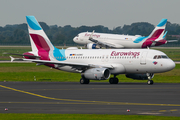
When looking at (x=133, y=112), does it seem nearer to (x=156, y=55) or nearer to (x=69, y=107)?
(x=69, y=107)

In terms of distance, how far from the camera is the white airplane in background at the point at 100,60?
147ft

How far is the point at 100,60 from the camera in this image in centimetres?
4831

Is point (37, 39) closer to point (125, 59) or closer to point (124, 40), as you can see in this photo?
point (125, 59)

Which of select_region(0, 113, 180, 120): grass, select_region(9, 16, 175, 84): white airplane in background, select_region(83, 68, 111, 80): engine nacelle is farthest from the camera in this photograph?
select_region(9, 16, 175, 84): white airplane in background

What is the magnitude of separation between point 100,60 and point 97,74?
4064 mm

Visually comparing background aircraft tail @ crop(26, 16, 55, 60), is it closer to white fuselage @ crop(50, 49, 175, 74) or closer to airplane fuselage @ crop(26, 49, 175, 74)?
airplane fuselage @ crop(26, 49, 175, 74)

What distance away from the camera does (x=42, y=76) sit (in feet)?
194

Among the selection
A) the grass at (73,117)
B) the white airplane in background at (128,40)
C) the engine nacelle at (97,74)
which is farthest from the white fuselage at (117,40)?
the grass at (73,117)

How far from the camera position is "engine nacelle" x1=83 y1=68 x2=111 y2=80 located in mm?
44312

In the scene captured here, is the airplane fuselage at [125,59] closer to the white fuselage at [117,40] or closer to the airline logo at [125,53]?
the airline logo at [125,53]

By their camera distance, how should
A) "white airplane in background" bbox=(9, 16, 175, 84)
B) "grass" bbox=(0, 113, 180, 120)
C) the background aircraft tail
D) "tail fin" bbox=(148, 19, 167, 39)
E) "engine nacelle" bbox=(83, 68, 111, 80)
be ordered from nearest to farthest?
"grass" bbox=(0, 113, 180, 120)
"engine nacelle" bbox=(83, 68, 111, 80)
"white airplane in background" bbox=(9, 16, 175, 84)
the background aircraft tail
"tail fin" bbox=(148, 19, 167, 39)

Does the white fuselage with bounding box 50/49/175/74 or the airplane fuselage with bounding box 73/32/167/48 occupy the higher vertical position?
the airplane fuselage with bounding box 73/32/167/48

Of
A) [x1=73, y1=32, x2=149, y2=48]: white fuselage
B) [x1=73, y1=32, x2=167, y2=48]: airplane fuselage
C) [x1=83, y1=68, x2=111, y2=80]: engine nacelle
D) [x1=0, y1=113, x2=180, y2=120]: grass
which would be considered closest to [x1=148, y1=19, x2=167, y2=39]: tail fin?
[x1=73, y1=32, x2=167, y2=48]: airplane fuselage

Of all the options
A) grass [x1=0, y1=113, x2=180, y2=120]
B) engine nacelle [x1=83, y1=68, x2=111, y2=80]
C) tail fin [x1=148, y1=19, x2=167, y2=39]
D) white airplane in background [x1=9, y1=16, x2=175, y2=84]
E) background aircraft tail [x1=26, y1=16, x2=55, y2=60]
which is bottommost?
grass [x1=0, y1=113, x2=180, y2=120]
